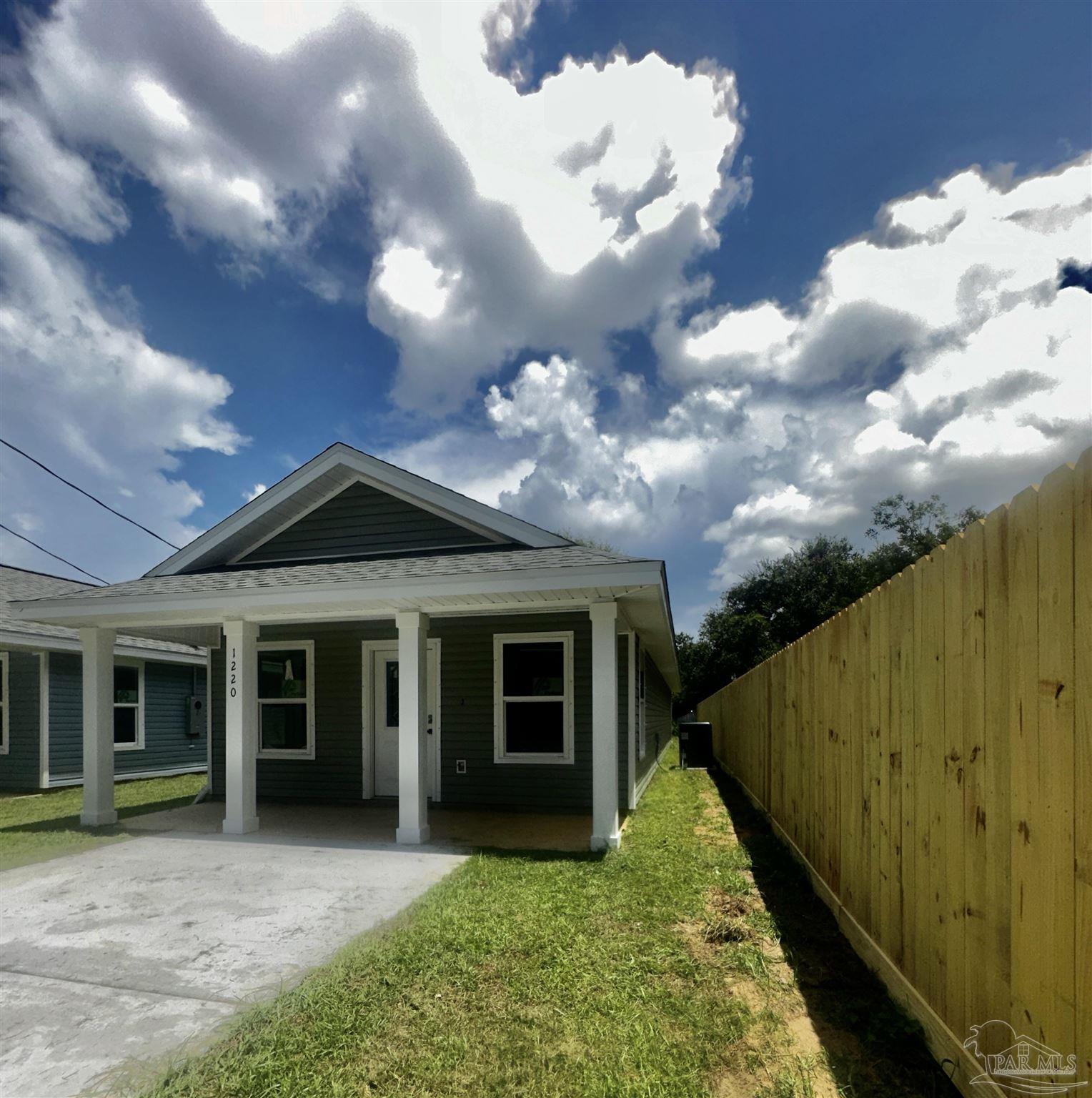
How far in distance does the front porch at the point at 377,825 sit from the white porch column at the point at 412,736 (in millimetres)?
334

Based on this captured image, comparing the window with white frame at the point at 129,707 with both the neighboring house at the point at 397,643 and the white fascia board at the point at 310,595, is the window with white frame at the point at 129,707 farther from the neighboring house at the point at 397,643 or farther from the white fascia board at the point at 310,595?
the white fascia board at the point at 310,595

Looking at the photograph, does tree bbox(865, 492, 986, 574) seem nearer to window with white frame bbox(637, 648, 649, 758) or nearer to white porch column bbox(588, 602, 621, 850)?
window with white frame bbox(637, 648, 649, 758)

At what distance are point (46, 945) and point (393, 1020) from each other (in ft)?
8.92

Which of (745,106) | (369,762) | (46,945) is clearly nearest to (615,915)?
(46,945)

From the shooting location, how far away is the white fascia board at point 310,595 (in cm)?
607

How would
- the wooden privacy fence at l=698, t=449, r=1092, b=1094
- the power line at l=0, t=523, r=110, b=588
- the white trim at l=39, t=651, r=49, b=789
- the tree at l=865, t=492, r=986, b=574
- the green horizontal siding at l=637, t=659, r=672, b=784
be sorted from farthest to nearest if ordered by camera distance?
the tree at l=865, t=492, r=986, b=574 → the power line at l=0, t=523, r=110, b=588 → the green horizontal siding at l=637, t=659, r=672, b=784 → the white trim at l=39, t=651, r=49, b=789 → the wooden privacy fence at l=698, t=449, r=1092, b=1094

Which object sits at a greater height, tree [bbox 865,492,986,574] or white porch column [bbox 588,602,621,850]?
tree [bbox 865,492,986,574]

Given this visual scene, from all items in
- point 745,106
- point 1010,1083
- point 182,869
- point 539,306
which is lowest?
point 182,869

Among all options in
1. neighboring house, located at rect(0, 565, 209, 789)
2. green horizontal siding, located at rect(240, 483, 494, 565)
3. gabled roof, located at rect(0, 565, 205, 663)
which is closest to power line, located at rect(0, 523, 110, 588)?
gabled roof, located at rect(0, 565, 205, 663)

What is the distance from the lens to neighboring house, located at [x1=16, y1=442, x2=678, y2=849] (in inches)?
262

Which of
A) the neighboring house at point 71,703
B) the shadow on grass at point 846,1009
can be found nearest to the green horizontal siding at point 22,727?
the neighboring house at point 71,703

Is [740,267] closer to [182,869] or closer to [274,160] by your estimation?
[274,160]

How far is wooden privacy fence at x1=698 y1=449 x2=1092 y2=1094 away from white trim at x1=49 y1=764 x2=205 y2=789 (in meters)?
13.3

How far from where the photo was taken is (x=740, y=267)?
12.4 metres
